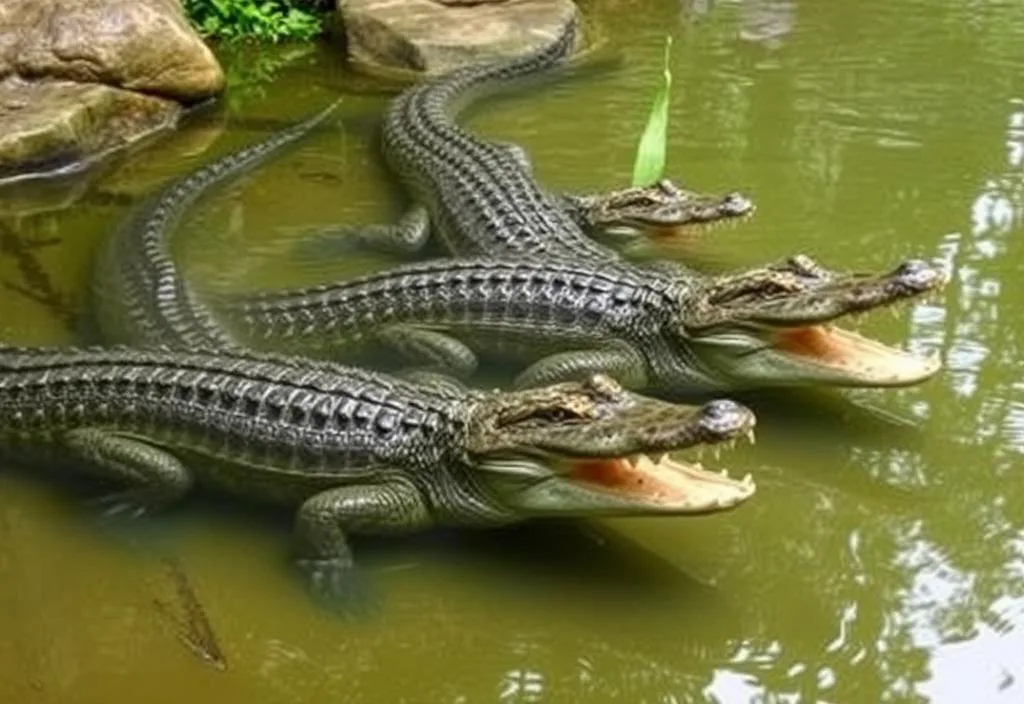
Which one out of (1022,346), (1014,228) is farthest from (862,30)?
(1022,346)

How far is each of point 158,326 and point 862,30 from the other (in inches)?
203

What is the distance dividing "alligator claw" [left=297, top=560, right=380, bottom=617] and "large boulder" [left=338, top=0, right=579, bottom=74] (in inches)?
183

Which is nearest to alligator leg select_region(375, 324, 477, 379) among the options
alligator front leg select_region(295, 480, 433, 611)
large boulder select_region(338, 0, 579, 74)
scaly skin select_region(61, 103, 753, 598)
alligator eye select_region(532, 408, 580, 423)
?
scaly skin select_region(61, 103, 753, 598)

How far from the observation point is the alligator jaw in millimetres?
3879

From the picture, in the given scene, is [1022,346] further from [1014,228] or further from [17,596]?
[17,596]

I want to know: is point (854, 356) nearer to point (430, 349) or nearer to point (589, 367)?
point (589, 367)

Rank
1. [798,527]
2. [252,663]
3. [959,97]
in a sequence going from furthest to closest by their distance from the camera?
[959,97]
[798,527]
[252,663]

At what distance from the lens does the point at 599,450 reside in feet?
12.8

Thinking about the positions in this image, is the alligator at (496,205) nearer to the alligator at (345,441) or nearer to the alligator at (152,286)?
the alligator at (152,286)

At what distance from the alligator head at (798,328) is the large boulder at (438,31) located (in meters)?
3.74

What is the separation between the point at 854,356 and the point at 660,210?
1550mm

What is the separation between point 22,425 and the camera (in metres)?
4.51

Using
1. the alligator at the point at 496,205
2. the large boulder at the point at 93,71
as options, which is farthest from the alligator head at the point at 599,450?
the large boulder at the point at 93,71

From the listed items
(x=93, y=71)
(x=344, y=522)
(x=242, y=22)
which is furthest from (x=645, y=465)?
(x=242, y=22)
